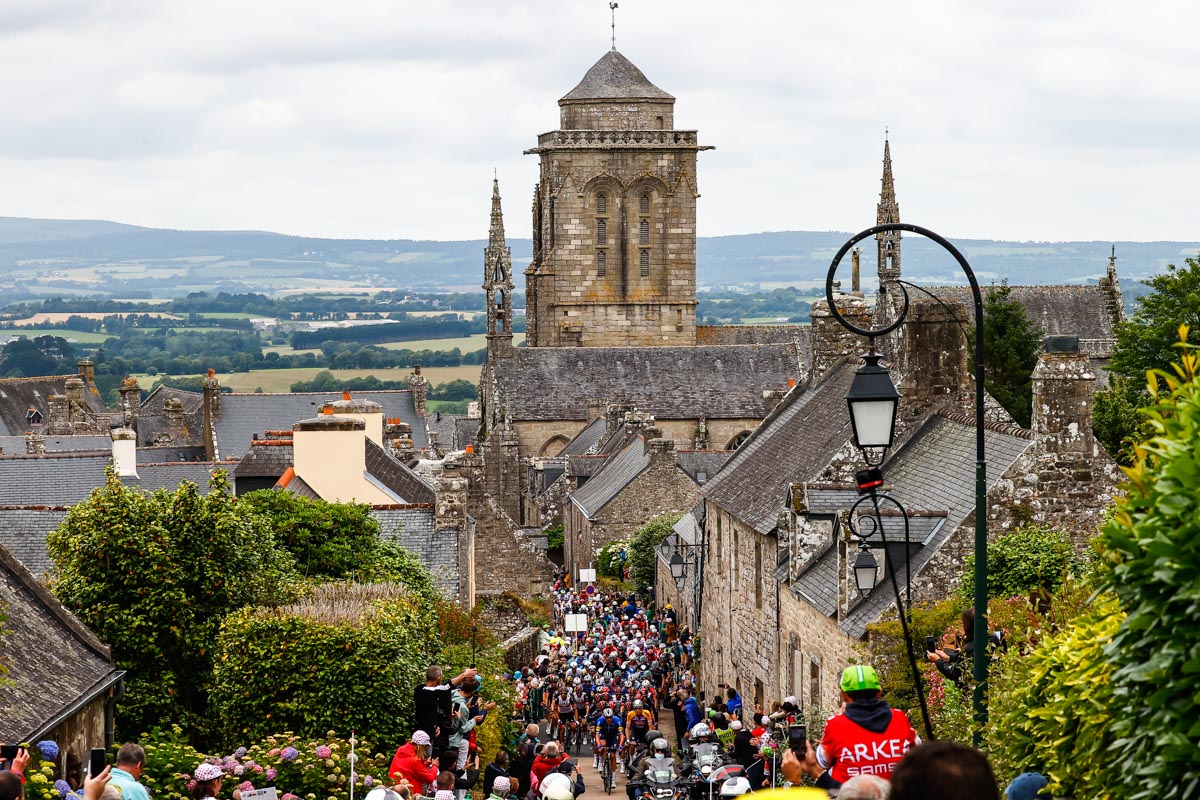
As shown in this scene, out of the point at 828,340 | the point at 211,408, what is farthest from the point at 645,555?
the point at 211,408

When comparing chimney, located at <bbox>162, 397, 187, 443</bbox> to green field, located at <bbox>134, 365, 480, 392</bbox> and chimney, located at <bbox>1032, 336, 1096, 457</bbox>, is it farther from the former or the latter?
green field, located at <bbox>134, 365, 480, 392</bbox>

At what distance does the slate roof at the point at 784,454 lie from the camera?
2611 centimetres

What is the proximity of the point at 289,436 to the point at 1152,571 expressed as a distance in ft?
126

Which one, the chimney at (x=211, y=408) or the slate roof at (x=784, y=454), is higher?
the slate roof at (x=784, y=454)

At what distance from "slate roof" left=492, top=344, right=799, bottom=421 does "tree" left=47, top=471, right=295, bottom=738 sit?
49985mm

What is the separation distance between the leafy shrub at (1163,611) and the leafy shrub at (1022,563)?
419 inches


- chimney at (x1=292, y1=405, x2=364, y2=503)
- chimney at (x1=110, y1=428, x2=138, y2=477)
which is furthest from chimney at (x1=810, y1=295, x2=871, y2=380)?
chimney at (x1=110, y1=428, x2=138, y2=477)

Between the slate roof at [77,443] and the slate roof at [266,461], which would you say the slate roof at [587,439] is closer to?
the slate roof at [77,443]

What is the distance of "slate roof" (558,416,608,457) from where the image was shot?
6656cm

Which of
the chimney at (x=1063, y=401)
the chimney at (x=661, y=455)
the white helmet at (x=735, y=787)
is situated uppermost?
the chimney at (x=1063, y=401)

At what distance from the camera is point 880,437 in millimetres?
11523

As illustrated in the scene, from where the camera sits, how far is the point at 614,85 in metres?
86.6

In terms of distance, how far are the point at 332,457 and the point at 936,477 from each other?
48.5 ft

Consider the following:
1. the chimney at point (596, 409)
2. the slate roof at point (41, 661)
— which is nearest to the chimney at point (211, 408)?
the chimney at point (596, 409)
